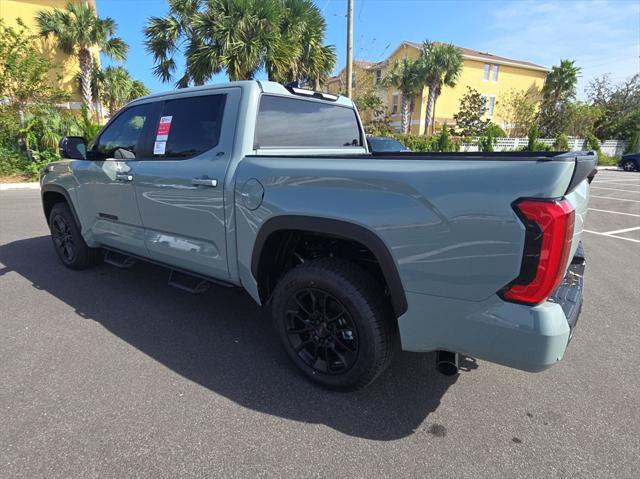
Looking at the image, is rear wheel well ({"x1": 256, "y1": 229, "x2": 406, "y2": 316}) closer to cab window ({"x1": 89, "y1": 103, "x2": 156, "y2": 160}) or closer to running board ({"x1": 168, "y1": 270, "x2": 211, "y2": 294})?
running board ({"x1": 168, "y1": 270, "x2": 211, "y2": 294})

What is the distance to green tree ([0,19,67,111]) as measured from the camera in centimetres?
1437

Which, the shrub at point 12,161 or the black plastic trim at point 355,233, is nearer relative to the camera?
the black plastic trim at point 355,233

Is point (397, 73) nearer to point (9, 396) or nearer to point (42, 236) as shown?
point (42, 236)

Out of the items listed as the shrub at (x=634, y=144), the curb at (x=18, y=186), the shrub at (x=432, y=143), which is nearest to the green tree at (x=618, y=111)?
the shrub at (x=634, y=144)

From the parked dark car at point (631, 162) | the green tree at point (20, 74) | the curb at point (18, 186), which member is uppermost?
the green tree at point (20, 74)

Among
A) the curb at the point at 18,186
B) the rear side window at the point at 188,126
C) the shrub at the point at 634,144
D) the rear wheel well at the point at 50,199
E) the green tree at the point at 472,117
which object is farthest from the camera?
the green tree at the point at 472,117

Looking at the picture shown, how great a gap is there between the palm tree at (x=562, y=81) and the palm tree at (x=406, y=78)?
571 inches

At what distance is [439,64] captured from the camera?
3294 cm

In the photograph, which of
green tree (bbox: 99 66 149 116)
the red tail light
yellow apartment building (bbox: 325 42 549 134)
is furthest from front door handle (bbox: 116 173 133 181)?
yellow apartment building (bbox: 325 42 549 134)

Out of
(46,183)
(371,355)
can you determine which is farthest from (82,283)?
(371,355)

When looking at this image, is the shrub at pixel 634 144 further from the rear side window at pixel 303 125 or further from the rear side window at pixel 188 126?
the rear side window at pixel 188 126

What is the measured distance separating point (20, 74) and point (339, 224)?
17.6 m

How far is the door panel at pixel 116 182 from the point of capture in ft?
11.1

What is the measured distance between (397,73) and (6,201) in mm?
32705
